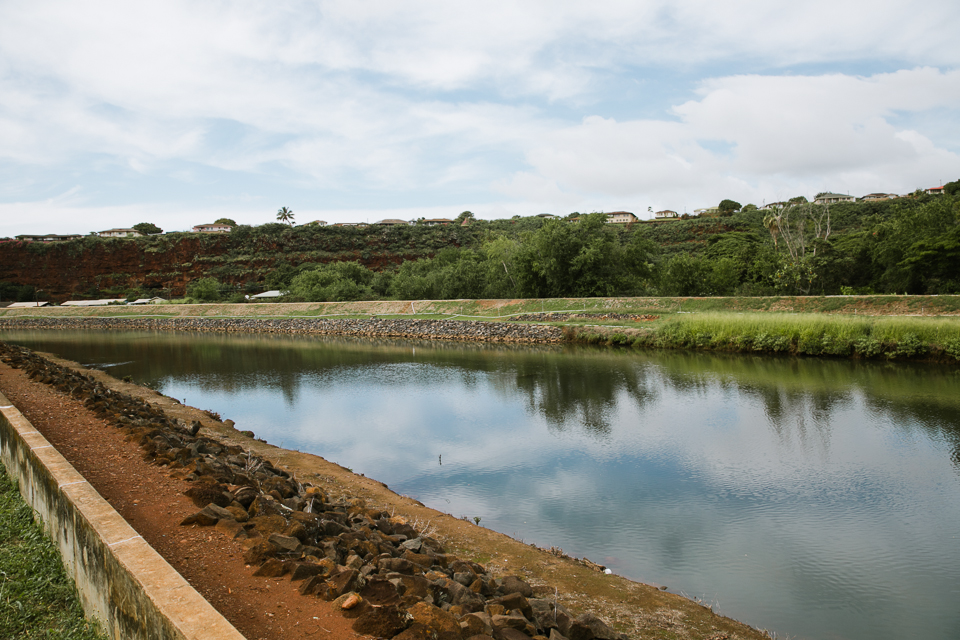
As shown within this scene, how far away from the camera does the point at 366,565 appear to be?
191 inches

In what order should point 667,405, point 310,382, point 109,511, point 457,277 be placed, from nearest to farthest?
point 109,511 < point 667,405 < point 310,382 < point 457,277

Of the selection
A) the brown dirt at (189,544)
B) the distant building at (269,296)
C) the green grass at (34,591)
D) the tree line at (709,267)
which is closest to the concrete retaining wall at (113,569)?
the green grass at (34,591)

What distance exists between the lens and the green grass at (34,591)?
4273 mm

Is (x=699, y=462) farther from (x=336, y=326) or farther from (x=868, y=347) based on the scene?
(x=336, y=326)

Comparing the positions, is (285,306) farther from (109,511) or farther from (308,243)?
(109,511)

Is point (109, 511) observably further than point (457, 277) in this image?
No

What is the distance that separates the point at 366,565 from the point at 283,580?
73 cm

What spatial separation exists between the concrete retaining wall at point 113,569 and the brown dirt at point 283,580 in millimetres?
359

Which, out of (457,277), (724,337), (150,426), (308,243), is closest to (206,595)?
(150,426)

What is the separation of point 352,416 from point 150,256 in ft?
279

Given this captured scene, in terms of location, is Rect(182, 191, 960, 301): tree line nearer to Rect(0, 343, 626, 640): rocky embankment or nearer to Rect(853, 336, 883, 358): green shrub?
Rect(853, 336, 883, 358): green shrub

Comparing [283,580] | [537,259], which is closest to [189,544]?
[283,580]

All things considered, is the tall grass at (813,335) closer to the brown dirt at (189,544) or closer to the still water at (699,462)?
the still water at (699,462)

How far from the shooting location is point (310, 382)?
21688 mm
